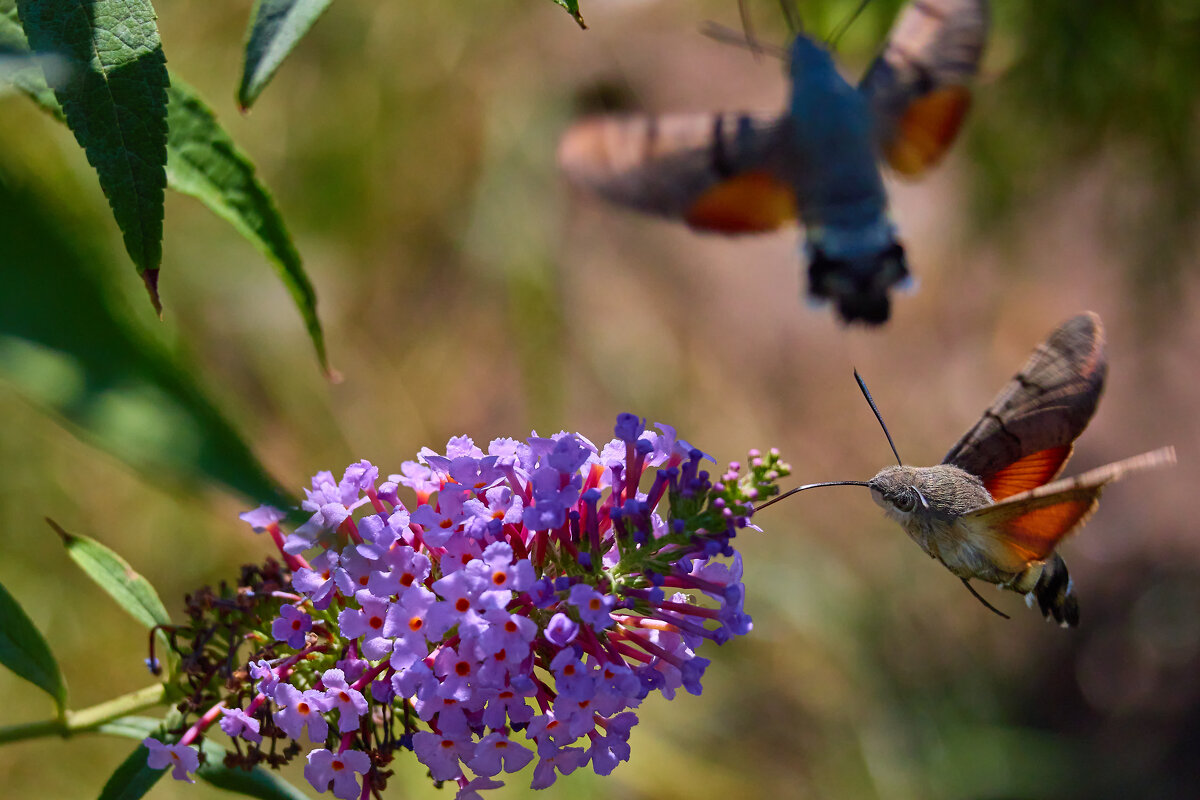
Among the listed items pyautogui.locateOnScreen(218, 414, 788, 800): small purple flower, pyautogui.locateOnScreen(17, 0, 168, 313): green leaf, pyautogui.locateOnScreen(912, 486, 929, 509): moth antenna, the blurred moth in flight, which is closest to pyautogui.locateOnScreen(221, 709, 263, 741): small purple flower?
pyautogui.locateOnScreen(218, 414, 788, 800): small purple flower

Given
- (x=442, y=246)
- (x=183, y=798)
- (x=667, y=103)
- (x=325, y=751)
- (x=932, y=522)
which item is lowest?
(x=183, y=798)

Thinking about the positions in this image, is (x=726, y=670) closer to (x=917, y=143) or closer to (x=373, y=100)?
(x=917, y=143)

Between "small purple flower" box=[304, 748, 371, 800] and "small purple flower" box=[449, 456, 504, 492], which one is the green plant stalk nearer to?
"small purple flower" box=[304, 748, 371, 800]

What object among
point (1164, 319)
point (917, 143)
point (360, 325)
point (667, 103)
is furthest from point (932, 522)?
point (667, 103)

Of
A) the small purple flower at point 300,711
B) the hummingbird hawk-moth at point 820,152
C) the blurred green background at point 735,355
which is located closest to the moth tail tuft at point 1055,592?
the hummingbird hawk-moth at point 820,152

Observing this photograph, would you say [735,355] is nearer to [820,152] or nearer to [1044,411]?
[820,152]
